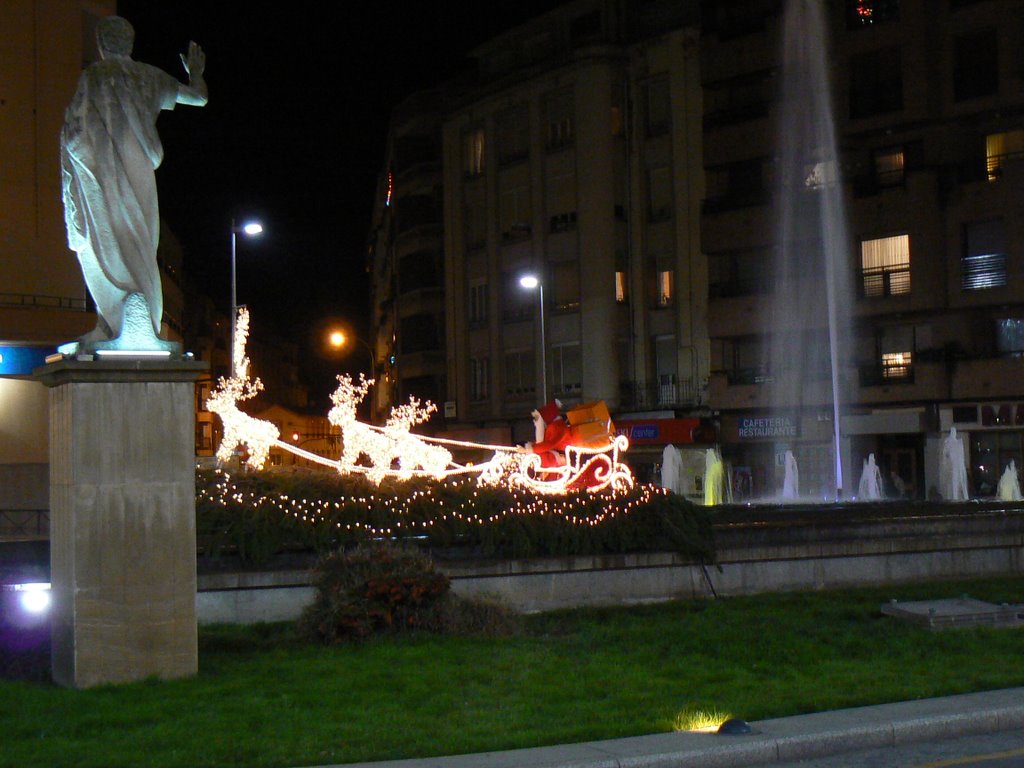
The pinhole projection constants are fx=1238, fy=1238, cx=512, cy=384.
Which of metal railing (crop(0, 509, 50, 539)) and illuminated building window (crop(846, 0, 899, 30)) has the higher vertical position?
illuminated building window (crop(846, 0, 899, 30))

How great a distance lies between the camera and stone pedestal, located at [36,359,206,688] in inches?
428

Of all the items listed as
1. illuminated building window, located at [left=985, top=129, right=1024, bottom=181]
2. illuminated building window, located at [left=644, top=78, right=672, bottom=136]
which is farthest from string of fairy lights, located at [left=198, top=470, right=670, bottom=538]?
illuminated building window, located at [left=644, top=78, right=672, bottom=136]

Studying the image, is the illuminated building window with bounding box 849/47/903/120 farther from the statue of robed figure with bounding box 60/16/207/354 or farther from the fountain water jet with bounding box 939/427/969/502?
the statue of robed figure with bounding box 60/16/207/354

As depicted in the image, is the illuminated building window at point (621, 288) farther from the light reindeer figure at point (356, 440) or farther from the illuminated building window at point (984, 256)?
the light reindeer figure at point (356, 440)

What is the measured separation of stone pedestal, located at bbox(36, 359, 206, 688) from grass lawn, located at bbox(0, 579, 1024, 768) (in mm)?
367

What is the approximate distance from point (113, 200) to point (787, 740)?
24.8 ft

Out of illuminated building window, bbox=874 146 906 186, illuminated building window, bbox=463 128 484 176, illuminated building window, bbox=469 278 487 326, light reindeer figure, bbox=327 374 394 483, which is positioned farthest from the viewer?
illuminated building window, bbox=463 128 484 176

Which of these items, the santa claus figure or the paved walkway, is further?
the santa claus figure

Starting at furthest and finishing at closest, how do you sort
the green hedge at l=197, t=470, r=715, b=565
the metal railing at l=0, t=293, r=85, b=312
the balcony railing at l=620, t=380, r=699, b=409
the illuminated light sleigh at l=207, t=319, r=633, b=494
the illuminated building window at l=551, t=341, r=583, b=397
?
1. the illuminated building window at l=551, t=341, r=583, b=397
2. the balcony railing at l=620, t=380, r=699, b=409
3. the metal railing at l=0, t=293, r=85, b=312
4. the illuminated light sleigh at l=207, t=319, r=633, b=494
5. the green hedge at l=197, t=470, r=715, b=565

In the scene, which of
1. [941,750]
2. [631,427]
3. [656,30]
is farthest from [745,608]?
[656,30]

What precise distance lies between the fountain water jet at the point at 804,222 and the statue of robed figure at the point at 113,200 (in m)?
38.6

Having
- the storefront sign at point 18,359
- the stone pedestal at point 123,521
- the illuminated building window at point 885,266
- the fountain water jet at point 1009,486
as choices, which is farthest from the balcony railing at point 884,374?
the stone pedestal at point 123,521

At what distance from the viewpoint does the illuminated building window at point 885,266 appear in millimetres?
45656

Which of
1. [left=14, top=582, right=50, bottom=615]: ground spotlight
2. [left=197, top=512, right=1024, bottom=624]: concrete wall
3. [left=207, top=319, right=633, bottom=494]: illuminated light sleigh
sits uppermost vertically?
[left=207, top=319, right=633, bottom=494]: illuminated light sleigh
